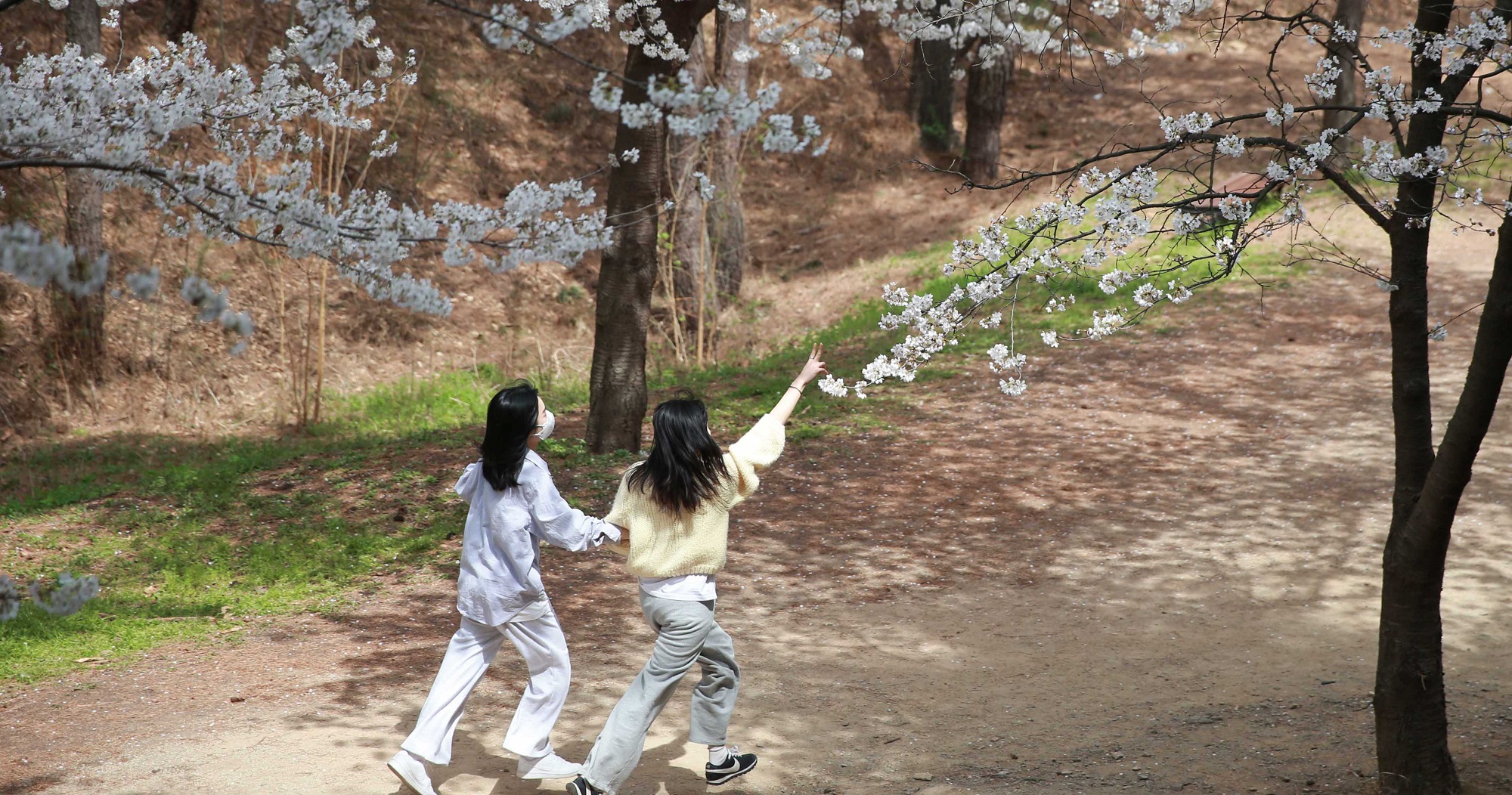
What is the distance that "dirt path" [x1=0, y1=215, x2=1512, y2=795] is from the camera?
14.5ft

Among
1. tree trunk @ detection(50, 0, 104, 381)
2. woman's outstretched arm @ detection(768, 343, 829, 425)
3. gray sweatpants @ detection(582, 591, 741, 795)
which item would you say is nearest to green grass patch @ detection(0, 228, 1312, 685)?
tree trunk @ detection(50, 0, 104, 381)

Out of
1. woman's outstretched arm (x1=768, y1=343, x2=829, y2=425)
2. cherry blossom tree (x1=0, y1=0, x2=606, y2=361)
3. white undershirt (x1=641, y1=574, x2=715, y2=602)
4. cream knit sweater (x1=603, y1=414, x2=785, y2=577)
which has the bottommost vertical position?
white undershirt (x1=641, y1=574, x2=715, y2=602)

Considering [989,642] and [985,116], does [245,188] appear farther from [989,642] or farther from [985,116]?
[985,116]

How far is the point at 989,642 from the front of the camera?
230 inches

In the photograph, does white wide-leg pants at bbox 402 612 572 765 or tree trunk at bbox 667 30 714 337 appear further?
tree trunk at bbox 667 30 714 337

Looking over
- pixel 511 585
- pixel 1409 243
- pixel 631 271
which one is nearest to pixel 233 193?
pixel 511 585

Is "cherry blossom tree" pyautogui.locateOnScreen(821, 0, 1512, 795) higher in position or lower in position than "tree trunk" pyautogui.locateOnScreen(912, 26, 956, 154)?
lower

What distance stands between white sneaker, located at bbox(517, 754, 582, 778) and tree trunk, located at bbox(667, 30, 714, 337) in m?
7.86

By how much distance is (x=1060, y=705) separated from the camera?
16.6 ft

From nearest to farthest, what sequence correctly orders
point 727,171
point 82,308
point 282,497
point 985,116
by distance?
point 282,497 < point 82,308 < point 727,171 < point 985,116

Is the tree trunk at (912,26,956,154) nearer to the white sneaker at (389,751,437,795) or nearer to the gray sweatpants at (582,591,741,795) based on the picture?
the gray sweatpants at (582,591,741,795)

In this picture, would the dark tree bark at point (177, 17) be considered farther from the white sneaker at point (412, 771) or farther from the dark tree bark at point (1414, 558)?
the dark tree bark at point (1414, 558)

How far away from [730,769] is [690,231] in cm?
946

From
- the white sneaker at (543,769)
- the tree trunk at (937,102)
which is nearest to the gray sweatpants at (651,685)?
the white sneaker at (543,769)
